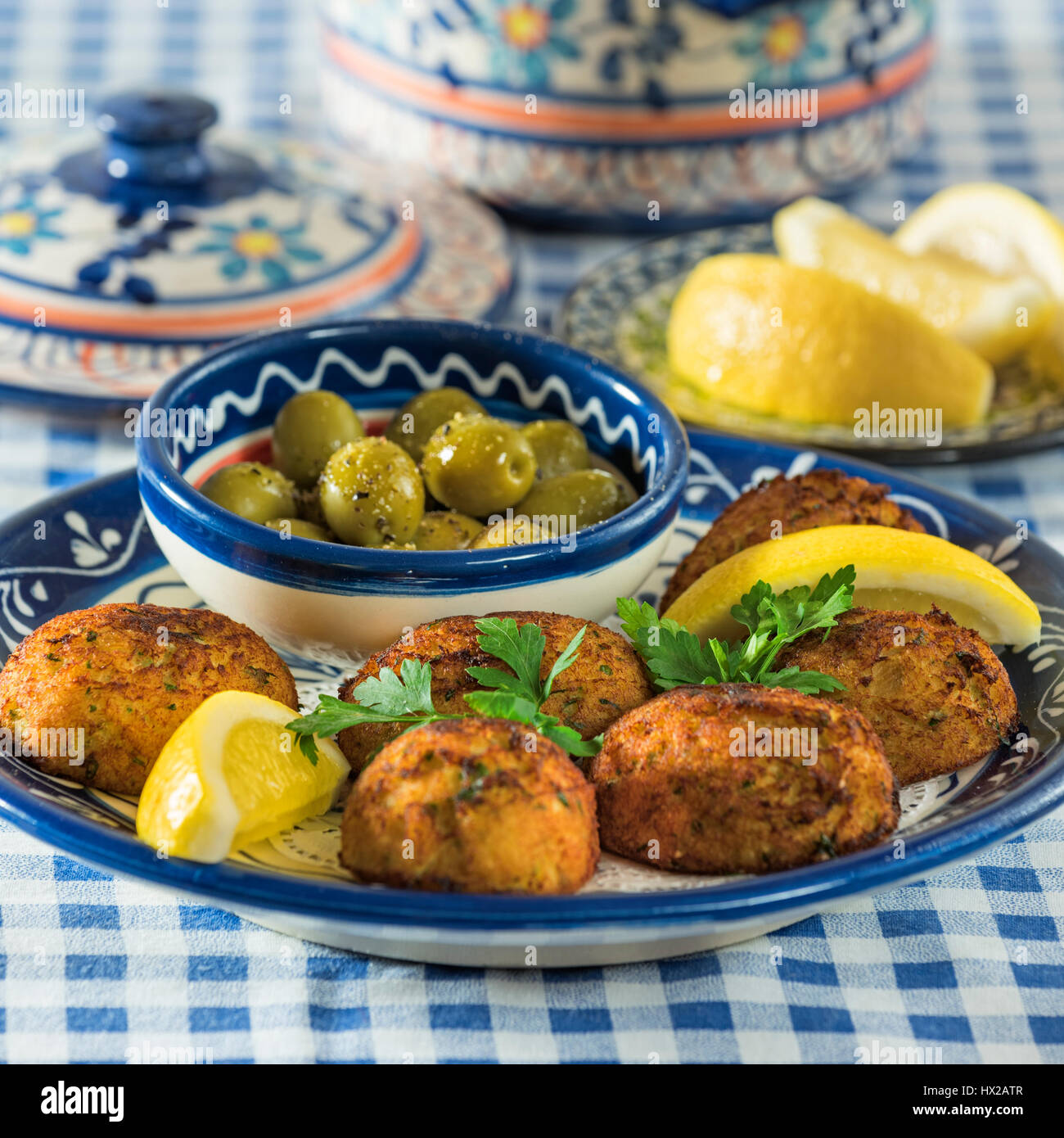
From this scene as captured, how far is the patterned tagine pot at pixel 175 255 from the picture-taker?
191 centimetres

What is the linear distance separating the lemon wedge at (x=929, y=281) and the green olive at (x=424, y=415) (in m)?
0.74

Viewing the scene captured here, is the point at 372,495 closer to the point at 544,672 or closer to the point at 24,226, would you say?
the point at 544,672

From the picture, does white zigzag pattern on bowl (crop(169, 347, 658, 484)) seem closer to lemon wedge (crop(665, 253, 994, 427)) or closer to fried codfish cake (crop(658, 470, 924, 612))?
fried codfish cake (crop(658, 470, 924, 612))

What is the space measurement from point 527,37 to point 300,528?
1142 millimetres

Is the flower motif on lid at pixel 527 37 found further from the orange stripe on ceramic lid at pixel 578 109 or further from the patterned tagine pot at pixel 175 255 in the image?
the patterned tagine pot at pixel 175 255

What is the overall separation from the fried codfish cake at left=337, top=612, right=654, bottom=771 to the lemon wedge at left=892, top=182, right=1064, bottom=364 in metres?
1.14

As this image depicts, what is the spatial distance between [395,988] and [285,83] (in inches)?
96.7

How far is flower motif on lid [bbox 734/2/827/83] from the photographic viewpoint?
7.36ft

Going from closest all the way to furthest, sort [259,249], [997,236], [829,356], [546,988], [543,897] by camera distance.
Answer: [543,897] < [546,988] < [829,356] < [259,249] < [997,236]

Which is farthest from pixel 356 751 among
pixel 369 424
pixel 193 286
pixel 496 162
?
pixel 496 162

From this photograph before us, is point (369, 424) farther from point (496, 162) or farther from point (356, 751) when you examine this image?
point (496, 162)

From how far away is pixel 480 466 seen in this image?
4.71 ft

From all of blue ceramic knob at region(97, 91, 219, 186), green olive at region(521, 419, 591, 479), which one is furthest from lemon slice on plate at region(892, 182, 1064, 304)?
blue ceramic knob at region(97, 91, 219, 186)

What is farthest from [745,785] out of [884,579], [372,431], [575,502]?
[372,431]
